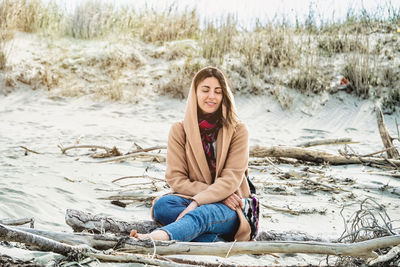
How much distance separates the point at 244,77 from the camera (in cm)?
1000

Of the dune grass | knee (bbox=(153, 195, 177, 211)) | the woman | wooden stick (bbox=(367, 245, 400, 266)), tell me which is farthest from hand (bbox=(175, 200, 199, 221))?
the dune grass

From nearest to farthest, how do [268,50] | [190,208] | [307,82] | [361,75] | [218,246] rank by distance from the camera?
[218,246] → [190,208] → [361,75] → [307,82] → [268,50]


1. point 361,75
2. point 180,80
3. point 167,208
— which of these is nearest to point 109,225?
point 167,208

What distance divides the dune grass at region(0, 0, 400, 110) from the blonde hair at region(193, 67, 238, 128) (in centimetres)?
634

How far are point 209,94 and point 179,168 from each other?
56 cm

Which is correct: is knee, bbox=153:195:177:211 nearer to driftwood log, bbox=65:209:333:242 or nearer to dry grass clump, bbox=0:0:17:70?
driftwood log, bbox=65:209:333:242

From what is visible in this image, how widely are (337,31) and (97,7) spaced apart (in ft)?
21.3

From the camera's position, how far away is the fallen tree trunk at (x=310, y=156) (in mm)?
5215

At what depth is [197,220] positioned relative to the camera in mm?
2670

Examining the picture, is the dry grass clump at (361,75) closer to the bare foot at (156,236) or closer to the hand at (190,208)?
the hand at (190,208)

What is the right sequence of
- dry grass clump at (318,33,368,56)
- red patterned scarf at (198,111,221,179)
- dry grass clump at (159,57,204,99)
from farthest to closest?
dry grass clump at (318,33,368,56), dry grass clump at (159,57,204,99), red patterned scarf at (198,111,221,179)

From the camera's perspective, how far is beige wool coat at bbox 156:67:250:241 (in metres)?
2.96

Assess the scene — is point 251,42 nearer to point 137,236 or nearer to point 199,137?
point 199,137

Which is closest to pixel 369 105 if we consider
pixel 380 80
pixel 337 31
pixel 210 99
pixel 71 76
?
pixel 380 80
